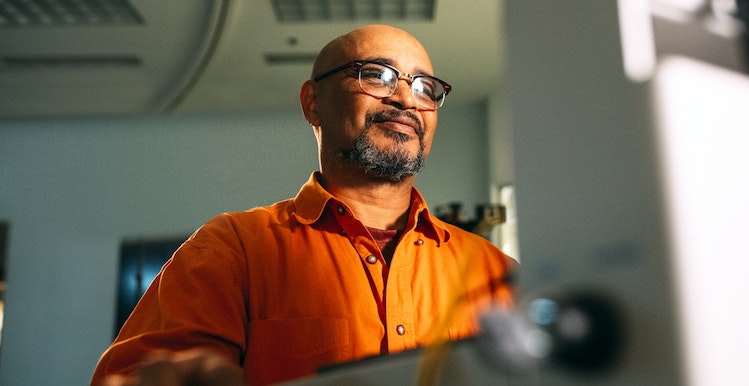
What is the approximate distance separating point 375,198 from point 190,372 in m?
0.91

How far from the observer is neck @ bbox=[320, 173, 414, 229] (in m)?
1.23

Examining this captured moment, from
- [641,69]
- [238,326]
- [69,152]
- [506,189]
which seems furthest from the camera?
[69,152]

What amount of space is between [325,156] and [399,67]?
0.26 m

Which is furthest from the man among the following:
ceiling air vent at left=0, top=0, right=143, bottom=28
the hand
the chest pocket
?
ceiling air vent at left=0, top=0, right=143, bottom=28

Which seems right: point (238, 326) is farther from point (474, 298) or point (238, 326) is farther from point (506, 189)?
point (506, 189)

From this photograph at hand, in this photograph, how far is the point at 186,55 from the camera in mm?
3512

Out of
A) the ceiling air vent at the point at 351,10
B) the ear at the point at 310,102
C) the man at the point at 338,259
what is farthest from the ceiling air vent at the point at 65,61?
the man at the point at 338,259

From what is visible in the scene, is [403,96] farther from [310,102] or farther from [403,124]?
[310,102]

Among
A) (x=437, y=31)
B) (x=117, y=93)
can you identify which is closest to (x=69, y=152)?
(x=117, y=93)

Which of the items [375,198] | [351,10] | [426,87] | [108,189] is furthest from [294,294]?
[108,189]

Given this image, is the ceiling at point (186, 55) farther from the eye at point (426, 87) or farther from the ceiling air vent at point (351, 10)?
the eye at point (426, 87)

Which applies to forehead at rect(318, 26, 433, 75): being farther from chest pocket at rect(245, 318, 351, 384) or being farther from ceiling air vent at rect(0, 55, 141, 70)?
ceiling air vent at rect(0, 55, 141, 70)

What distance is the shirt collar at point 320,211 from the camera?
1.13m

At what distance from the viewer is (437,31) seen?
3271mm
